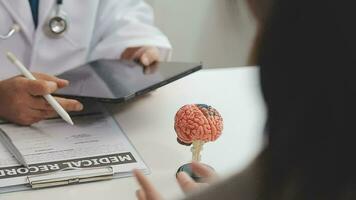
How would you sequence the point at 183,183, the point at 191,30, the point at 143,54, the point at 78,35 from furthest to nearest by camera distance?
the point at 191,30 < the point at 78,35 < the point at 143,54 < the point at 183,183

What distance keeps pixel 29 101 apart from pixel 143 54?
0.31 metres

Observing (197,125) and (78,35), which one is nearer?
(197,125)

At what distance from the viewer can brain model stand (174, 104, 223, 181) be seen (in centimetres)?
90

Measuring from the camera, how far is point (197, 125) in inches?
35.5

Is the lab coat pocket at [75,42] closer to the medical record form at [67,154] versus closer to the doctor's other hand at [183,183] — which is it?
the medical record form at [67,154]

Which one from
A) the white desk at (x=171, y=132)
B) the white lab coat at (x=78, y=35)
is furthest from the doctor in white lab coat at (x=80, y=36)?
the white desk at (x=171, y=132)

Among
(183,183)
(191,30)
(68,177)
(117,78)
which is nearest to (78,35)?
(117,78)

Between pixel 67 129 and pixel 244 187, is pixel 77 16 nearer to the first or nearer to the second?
pixel 67 129

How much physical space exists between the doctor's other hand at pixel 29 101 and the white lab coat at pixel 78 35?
0.90 feet

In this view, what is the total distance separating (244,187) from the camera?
21.7 inches

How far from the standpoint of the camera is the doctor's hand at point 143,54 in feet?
4.16

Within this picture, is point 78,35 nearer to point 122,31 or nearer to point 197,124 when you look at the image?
point 122,31

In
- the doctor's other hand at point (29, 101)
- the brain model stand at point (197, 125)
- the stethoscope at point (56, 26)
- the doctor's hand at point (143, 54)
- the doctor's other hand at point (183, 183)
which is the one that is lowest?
the doctor's other hand at point (183, 183)

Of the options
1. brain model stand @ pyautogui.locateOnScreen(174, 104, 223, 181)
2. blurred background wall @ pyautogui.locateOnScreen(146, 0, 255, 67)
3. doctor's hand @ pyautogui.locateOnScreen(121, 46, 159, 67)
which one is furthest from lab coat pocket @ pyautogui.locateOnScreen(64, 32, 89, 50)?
blurred background wall @ pyautogui.locateOnScreen(146, 0, 255, 67)
